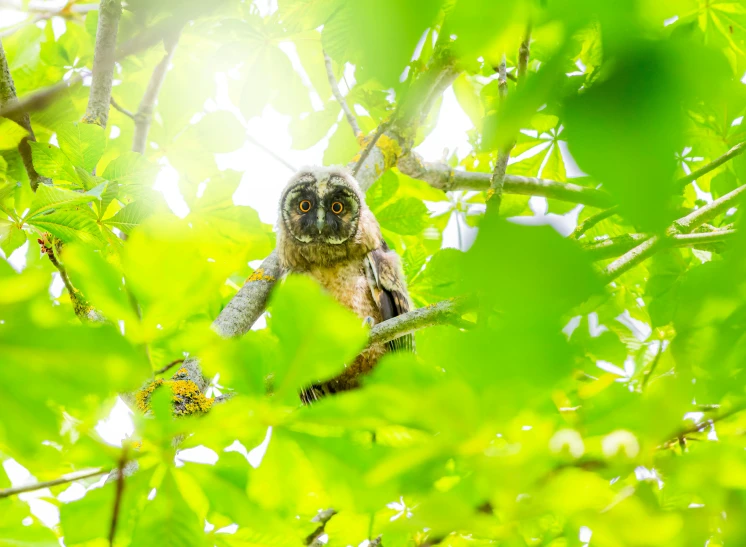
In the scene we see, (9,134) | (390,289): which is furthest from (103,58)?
(390,289)

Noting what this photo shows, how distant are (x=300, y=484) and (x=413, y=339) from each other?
9.37 ft

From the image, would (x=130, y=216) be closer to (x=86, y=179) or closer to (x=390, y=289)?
(x=86, y=179)

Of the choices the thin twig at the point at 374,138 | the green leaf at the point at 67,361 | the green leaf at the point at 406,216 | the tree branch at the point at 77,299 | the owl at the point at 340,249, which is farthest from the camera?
the owl at the point at 340,249

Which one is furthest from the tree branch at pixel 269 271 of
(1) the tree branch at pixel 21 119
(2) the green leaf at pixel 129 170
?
(1) the tree branch at pixel 21 119

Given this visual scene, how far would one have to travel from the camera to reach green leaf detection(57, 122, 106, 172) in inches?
82.4

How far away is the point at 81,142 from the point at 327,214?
6.99ft

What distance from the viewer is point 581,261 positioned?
18.0 inches

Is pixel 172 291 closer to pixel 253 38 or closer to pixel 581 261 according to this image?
pixel 581 261

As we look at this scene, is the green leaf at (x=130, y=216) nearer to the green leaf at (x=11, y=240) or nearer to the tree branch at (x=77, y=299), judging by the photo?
the tree branch at (x=77, y=299)

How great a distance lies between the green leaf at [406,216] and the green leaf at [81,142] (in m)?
1.83

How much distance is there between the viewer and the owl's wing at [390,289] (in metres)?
3.75

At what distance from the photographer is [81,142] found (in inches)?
82.8

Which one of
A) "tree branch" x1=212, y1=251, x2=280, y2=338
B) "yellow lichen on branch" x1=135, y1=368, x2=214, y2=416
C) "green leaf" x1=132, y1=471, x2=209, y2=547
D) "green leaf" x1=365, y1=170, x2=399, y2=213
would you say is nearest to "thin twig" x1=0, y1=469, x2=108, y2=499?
"green leaf" x1=132, y1=471, x2=209, y2=547

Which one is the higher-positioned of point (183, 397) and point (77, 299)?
point (77, 299)
